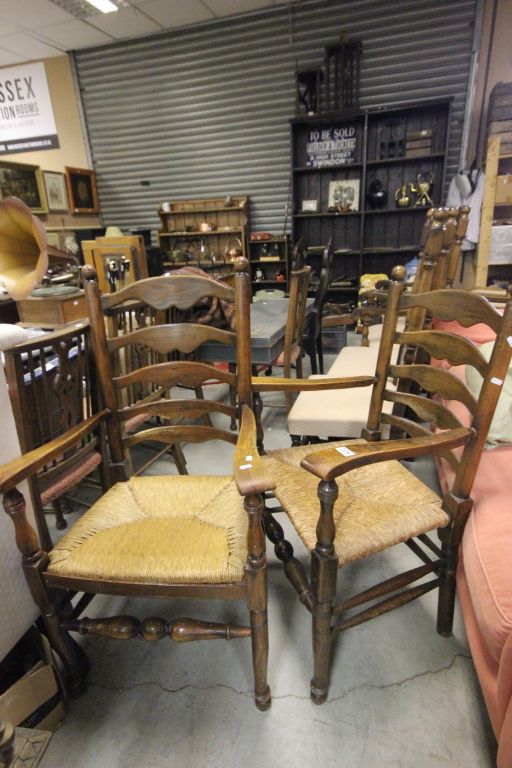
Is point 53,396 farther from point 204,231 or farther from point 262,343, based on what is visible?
point 204,231

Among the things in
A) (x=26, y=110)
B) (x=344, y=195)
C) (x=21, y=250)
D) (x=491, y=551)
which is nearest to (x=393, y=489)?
(x=491, y=551)

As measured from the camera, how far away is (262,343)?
202cm

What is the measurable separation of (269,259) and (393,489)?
4241 mm

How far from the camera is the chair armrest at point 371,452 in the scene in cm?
87

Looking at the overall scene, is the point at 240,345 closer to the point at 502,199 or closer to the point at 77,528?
the point at 77,528

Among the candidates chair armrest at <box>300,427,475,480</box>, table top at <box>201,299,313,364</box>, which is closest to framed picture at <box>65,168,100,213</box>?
table top at <box>201,299,313,364</box>

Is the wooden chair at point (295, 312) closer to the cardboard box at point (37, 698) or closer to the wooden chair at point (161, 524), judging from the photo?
the wooden chair at point (161, 524)

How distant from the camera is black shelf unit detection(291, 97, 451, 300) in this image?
423 centimetres

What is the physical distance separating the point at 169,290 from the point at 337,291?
3.93m

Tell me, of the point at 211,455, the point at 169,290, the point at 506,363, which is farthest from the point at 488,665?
the point at 211,455

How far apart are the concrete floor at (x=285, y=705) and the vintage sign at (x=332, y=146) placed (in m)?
4.55

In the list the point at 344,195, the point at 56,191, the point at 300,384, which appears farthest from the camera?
the point at 56,191

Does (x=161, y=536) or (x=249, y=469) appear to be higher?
(x=249, y=469)

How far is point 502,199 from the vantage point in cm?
393
